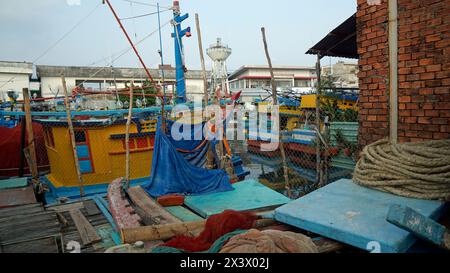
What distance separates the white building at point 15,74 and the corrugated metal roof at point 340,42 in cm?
2560

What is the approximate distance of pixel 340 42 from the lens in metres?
6.45

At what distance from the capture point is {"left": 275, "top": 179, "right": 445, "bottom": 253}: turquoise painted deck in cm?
229

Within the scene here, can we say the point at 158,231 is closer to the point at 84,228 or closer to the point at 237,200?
the point at 84,228

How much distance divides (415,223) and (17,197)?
729cm

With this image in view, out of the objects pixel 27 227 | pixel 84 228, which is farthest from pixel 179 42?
pixel 27 227

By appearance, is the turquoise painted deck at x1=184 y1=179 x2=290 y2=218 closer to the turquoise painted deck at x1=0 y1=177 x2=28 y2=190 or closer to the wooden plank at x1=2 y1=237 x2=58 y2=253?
the wooden plank at x1=2 y1=237 x2=58 y2=253

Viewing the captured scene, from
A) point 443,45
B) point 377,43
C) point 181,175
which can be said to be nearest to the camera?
point 443,45

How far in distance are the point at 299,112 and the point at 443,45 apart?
954 cm

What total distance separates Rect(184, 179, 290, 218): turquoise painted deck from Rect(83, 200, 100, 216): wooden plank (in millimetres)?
1628

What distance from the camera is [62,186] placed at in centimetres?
898

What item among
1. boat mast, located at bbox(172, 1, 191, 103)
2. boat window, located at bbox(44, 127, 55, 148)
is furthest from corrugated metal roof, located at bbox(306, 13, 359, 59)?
boat window, located at bbox(44, 127, 55, 148)

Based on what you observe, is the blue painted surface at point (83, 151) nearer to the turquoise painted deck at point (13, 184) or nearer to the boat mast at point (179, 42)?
the turquoise painted deck at point (13, 184)
